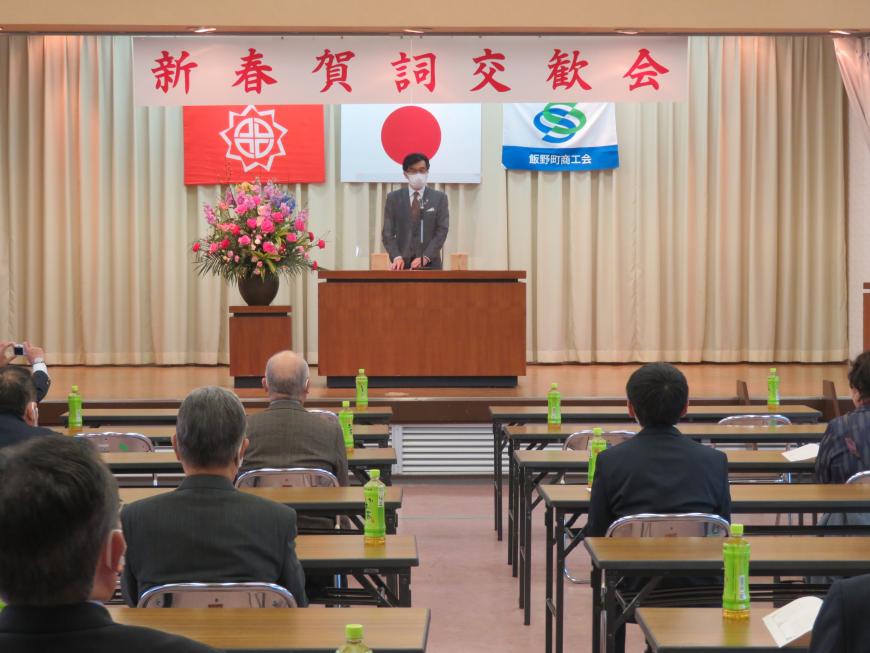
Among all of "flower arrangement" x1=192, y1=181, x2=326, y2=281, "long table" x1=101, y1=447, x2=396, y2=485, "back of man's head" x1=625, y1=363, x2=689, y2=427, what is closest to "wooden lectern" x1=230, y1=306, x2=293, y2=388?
"flower arrangement" x1=192, y1=181, x2=326, y2=281

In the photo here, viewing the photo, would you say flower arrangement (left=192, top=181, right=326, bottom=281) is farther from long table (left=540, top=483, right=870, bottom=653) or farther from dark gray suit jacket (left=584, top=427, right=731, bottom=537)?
dark gray suit jacket (left=584, top=427, right=731, bottom=537)

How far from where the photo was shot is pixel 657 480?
3.34 m

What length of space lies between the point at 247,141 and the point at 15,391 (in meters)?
7.33

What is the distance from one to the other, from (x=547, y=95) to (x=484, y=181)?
9.45ft

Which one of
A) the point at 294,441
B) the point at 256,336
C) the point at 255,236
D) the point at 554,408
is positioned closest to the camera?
the point at 294,441

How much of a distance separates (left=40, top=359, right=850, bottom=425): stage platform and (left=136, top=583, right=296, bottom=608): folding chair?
188 inches

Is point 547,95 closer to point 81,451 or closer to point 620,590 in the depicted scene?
point 620,590

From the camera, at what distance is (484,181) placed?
35.9ft

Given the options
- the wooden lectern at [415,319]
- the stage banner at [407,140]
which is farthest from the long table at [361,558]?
the stage banner at [407,140]

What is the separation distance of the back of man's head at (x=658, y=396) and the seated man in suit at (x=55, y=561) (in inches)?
90.9

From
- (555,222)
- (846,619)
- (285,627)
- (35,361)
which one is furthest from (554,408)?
(555,222)

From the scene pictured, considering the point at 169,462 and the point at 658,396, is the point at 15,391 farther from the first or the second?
the point at 658,396

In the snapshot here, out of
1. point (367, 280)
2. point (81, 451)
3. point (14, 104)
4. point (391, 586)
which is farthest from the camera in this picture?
point (14, 104)

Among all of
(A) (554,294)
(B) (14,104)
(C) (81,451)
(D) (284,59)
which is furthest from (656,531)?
(B) (14,104)
